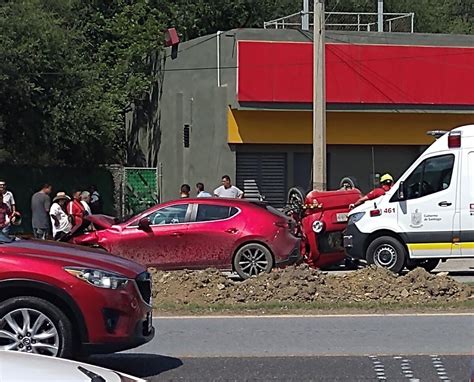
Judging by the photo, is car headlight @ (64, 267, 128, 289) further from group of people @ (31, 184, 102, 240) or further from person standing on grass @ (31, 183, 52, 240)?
person standing on grass @ (31, 183, 52, 240)

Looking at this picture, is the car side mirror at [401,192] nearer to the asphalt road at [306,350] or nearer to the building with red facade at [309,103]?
the asphalt road at [306,350]

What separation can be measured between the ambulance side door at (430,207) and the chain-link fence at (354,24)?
507 inches

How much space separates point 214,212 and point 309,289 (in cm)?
388

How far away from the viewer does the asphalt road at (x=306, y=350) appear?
26.6 ft

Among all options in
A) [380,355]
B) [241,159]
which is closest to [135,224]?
[380,355]

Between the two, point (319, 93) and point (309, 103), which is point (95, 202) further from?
point (319, 93)

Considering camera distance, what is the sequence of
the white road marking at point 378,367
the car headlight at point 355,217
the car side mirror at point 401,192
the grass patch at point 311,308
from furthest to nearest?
the car headlight at point 355,217 → the car side mirror at point 401,192 → the grass patch at point 311,308 → the white road marking at point 378,367

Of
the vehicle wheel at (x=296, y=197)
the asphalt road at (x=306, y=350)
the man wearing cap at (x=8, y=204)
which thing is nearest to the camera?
the asphalt road at (x=306, y=350)

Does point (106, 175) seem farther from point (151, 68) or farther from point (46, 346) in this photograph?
point (46, 346)

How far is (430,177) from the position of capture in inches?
645

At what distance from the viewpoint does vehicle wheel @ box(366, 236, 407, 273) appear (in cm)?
1667

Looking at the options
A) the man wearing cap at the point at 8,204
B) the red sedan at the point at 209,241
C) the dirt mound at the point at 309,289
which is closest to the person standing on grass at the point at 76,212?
the man wearing cap at the point at 8,204

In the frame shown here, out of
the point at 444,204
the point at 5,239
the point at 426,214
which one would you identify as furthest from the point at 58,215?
the point at 5,239

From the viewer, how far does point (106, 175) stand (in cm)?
3019
